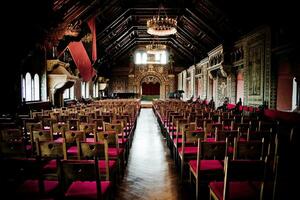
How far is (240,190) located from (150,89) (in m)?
33.0

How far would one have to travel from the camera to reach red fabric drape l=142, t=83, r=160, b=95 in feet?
116

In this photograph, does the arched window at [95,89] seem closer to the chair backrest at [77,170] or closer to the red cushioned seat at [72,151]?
the red cushioned seat at [72,151]

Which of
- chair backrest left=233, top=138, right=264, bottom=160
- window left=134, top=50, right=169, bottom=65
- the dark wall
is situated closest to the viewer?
chair backrest left=233, top=138, right=264, bottom=160

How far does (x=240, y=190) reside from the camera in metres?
2.59

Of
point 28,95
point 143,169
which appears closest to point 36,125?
point 143,169

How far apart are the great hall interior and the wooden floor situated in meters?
0.02

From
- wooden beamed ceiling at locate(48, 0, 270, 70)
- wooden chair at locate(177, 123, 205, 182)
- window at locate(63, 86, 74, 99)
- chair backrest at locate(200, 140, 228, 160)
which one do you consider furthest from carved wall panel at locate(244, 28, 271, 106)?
window at locate(63, 86, 74, 99)

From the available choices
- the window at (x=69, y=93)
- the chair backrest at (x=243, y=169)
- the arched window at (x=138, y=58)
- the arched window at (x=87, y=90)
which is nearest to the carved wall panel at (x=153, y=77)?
the arched window at (x=138, y=58)

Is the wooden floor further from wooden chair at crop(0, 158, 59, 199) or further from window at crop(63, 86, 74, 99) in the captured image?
window at crop(63, 86, 74, 99)

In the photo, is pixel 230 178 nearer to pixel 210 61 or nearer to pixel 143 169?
pixel 143 169

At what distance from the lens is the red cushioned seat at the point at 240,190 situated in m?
2.45

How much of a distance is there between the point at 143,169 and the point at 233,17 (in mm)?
9040

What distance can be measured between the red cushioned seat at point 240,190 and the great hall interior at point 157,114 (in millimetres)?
12

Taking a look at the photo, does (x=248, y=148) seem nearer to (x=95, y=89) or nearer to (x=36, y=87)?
(x=36, y=87)
